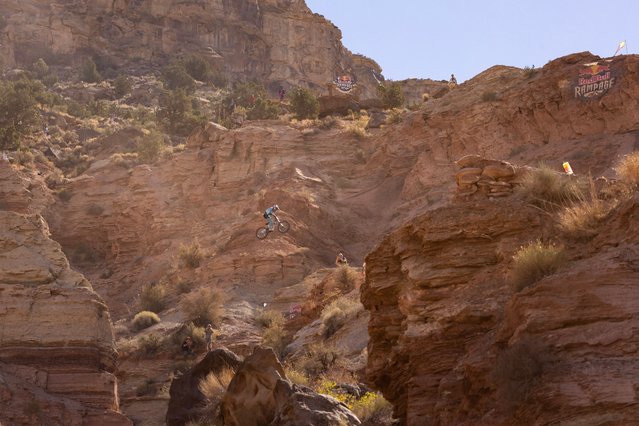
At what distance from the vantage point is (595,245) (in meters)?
12.2

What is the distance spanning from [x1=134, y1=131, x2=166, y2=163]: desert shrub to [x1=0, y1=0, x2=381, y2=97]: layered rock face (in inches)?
1154

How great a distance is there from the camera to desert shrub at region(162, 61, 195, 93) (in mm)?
74250

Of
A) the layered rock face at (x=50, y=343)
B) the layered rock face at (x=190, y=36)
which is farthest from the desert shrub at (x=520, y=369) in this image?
the layered rock face at (x=190, y=36)

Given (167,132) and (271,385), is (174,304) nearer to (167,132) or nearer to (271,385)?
(271,385)

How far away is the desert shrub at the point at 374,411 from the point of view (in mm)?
15484

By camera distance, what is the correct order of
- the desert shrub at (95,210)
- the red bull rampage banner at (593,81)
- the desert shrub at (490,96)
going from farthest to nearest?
the desert shrub at (95,210), the desert shrub at (490,96), the red bull rampage banner at (593,81)

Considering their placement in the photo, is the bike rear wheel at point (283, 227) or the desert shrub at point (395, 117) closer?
the bike rear wheel at point (283, 227)

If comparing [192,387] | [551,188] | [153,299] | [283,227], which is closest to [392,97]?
[283,227]

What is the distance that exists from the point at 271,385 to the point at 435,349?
3727 millimetres

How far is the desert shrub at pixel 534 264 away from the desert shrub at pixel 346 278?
1823 centimetres

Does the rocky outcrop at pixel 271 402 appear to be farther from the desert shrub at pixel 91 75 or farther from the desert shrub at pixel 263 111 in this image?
the desert shrub at pixel 91 75

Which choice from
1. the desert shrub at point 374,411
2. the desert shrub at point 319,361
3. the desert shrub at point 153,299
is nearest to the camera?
the desert shrub at point 374,411

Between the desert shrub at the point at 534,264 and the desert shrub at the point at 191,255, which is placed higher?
the desert shrub at the point at 534,264

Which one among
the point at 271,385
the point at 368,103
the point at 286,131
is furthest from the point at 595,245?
the point at 368,103
